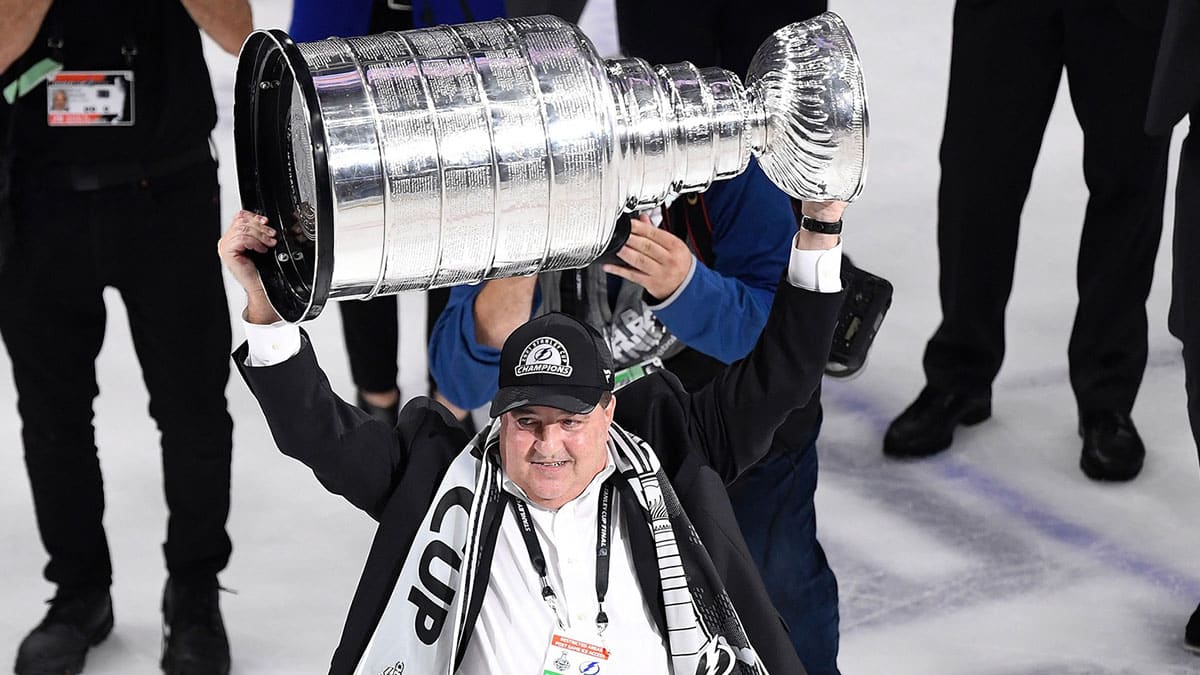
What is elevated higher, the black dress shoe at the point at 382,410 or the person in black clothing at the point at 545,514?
the person in black clothing at the point at 545,514

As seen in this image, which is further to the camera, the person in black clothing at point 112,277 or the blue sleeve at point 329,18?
the blue sleeve at point 329,18

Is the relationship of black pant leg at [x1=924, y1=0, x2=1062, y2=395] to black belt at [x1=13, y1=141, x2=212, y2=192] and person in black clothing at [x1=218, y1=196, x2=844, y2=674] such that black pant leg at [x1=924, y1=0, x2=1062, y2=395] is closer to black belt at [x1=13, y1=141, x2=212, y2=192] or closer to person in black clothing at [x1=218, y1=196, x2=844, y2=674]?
person in black clothing at [x1=218, y1=196, x2=844, y2=674]

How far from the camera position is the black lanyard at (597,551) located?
2.35 metres

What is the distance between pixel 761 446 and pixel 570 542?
0.32 m

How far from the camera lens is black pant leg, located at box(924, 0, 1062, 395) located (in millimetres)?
3816

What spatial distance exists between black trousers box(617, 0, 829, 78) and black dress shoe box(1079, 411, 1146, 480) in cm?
118

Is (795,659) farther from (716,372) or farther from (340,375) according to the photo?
(340,375)

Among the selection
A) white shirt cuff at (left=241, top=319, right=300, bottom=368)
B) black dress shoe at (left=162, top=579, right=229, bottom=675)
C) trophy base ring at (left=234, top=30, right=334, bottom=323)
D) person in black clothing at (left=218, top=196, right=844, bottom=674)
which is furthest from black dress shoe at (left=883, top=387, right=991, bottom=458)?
trophy base ring at (left=234, top=30, right=334, bottom=323)

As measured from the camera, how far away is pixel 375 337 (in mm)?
4008

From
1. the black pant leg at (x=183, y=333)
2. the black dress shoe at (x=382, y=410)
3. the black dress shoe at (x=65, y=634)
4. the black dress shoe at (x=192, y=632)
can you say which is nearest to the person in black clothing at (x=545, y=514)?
the black pant leg at (x=183, y=333)

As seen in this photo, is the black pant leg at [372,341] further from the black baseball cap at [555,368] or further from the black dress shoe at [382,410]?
the black baseball cap at [555,368]

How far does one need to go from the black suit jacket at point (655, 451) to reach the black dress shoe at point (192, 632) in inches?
40.0

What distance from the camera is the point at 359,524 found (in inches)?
153

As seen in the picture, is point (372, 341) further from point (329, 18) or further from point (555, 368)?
point (555, 368)
